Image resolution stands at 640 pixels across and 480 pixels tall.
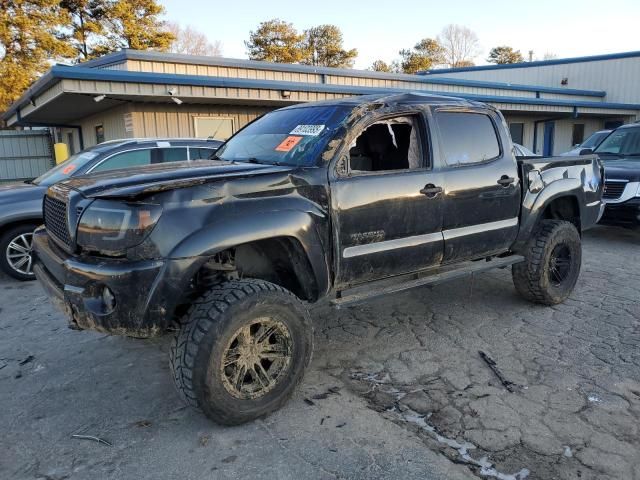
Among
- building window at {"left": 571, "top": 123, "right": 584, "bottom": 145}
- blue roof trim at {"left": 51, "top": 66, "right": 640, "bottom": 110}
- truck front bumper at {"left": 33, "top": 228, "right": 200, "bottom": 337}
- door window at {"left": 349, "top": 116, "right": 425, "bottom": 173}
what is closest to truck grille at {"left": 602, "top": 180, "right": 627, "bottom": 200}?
blue roof trim at {"left": 51, "top": 66, "right": 640, "bottom": 110}

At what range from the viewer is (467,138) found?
13.6ft

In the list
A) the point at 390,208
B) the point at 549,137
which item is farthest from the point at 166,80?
the point at 549,137

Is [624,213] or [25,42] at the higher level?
[25,42]

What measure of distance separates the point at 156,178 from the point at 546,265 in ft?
11.9

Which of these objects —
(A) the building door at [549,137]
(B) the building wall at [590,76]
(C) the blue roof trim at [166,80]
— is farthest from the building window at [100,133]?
(B) the building wall at [590,76]

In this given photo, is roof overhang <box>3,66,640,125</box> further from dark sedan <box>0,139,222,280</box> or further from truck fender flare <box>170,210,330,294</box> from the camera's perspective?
truck fender flare <box>170,210,330,294</box>

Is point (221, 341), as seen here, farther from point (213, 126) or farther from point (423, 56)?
point (423, 56)

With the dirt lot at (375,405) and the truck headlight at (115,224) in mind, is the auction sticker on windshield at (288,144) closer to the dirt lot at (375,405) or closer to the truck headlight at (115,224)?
the truck headlight at (115,224)

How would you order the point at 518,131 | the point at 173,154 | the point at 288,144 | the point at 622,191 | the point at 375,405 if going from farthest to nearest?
the point at 518,131 < the point at 622,191 < the point at 173,154 < the point at 288,144 < the point at 375,405

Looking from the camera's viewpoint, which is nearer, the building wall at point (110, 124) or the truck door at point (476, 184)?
the truck door at point (476, 184)

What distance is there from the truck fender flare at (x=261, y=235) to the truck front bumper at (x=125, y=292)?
91 millimetres

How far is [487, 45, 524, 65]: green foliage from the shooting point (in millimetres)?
58875

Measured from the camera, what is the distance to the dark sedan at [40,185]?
5.90 meters

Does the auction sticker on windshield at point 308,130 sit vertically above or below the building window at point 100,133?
below
